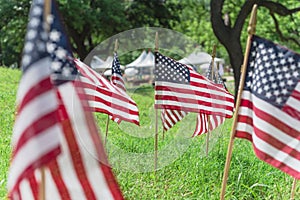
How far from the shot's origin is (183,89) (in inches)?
273

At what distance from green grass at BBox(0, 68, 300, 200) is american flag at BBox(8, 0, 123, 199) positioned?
2.23m

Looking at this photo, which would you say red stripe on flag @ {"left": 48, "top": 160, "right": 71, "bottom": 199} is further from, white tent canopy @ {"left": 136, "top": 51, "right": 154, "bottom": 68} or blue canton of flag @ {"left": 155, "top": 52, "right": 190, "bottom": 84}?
white tent canopy @ {"left": 136, "top": 51, "right": 154, "bottom": 68}

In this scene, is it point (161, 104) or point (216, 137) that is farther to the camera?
point (216, 137)

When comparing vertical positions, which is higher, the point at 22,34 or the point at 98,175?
the point at 98,175

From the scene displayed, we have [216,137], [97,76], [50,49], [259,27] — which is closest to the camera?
[50,49]

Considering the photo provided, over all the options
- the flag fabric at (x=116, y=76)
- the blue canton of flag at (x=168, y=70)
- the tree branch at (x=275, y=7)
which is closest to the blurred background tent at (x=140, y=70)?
the tree branch at (x=275, y=7)

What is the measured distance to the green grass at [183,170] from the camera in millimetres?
5727

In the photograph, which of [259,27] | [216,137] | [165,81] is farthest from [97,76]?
[259,27]

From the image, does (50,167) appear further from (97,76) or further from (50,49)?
(97,76)

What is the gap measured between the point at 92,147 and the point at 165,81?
12.4ft

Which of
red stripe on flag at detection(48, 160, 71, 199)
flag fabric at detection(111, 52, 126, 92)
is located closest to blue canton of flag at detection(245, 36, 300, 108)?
red stripe on flag at detection(48, 160, 71, 199)

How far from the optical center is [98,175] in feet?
10.1

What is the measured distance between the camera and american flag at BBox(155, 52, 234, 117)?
6723 mm

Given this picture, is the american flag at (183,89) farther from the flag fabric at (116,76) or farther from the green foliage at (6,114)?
the green foliage at (6,114)
